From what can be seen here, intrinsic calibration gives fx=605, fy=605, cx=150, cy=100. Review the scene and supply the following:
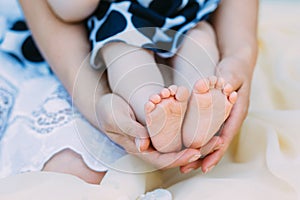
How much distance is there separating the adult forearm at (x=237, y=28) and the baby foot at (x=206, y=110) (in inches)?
7.2

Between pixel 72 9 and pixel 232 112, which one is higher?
pixel 72 9

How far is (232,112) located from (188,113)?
0.36 feet

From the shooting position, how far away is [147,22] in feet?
2.94

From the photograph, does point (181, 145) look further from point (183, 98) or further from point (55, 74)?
point (55, 74)

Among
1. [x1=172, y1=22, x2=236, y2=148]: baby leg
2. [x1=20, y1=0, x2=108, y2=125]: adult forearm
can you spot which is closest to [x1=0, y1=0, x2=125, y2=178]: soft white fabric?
[x1=20, y1=0, x2=108, y2=125]: adult forearm

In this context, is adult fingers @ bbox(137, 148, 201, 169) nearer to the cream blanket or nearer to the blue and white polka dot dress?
the cream blanket

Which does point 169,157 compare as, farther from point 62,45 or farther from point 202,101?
point 62,45

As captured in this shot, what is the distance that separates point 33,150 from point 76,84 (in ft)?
0.38

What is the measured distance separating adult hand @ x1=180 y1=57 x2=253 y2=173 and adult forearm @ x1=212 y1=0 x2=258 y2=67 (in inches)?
0.9

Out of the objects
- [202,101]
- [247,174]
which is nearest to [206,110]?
[202,101]

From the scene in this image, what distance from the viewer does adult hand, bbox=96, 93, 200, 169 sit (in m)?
0.74

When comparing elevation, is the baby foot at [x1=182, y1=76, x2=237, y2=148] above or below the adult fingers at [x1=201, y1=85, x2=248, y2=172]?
above

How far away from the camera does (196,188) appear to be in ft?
2.47

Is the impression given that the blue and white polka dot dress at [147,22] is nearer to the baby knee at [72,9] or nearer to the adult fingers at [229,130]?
the baby knee at [72,9]
